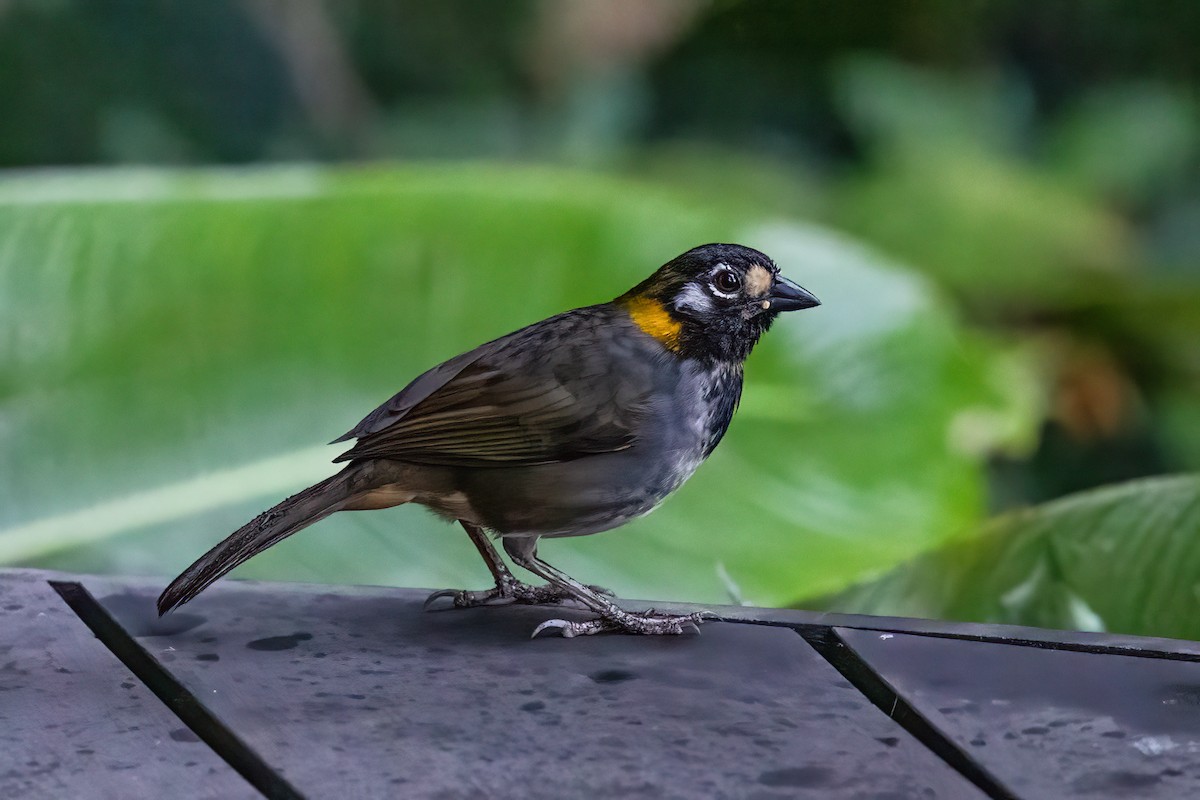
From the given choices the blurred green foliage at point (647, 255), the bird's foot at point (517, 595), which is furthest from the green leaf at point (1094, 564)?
the bird's foot at point (517, 595)

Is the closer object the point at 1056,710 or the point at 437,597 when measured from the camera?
the point at 1056,710

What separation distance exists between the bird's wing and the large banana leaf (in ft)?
4.03

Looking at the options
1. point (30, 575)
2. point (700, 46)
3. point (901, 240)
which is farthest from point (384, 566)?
point (700, 46)

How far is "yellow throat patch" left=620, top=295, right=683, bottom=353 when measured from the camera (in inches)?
95.6

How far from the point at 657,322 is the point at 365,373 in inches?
57.2

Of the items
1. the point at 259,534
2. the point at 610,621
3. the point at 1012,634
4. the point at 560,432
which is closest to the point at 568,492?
the point at 560,432

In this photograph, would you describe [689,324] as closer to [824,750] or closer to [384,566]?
[824,750]

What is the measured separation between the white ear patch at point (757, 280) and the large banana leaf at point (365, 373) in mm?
1157

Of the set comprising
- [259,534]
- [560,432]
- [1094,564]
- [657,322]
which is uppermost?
[657,322]

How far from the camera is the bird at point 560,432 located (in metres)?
2.30

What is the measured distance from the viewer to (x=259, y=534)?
217 cm

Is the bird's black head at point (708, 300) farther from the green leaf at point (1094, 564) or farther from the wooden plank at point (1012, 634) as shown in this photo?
the green leaf at point (1094, 564)

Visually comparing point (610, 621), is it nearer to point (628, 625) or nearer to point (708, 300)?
point (628, 625)

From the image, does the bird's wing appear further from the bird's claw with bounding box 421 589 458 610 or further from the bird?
the bird's claw with bounding box 421 589 458 610
